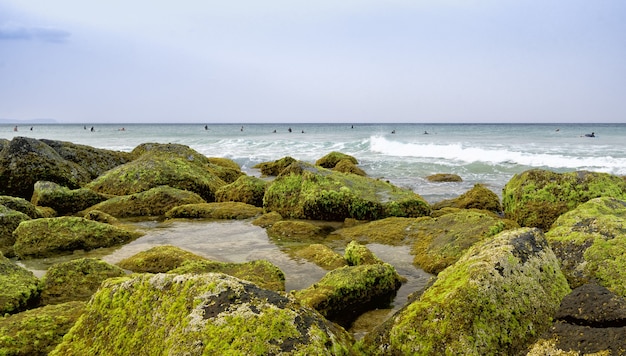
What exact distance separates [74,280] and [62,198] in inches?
254

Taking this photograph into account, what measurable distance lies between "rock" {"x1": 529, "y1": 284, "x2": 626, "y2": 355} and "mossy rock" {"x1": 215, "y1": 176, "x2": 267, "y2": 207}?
9.71 metres

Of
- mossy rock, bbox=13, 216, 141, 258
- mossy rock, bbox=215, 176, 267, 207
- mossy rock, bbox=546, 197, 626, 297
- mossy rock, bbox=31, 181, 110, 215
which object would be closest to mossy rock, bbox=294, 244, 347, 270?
mossy rock, bbox=546, 197, 626, 297

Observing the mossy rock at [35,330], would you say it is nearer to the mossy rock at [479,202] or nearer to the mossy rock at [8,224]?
the mossy rock at [8,224]

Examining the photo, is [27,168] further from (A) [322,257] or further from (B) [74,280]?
(A) [322,257]

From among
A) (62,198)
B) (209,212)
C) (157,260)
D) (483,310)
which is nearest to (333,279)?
(483,310)

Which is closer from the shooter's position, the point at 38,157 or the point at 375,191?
the point at 375,191

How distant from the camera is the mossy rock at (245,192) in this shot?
1266cm

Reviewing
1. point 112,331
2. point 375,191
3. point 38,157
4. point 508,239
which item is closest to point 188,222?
point 375,191

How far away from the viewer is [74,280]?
18.9ft

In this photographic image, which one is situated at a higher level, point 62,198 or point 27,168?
point 27,168

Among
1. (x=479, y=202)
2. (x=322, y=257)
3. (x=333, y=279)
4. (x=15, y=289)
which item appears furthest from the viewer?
(x=479, y=202)

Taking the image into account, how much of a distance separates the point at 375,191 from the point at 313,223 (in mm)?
1864

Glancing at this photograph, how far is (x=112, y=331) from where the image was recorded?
11.7 ft

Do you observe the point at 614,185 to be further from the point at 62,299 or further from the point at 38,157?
the point at 38,157
